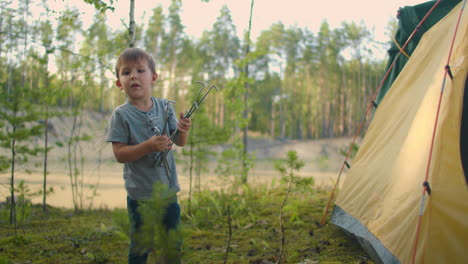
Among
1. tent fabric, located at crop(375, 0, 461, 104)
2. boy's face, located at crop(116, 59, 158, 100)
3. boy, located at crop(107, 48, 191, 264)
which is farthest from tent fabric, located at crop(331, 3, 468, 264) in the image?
boy's face, located at crop(116, 59, 158, 100)

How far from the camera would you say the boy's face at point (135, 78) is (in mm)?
2131

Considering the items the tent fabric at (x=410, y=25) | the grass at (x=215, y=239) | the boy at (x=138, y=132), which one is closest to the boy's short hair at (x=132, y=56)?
the boy at (x=138, y=132)

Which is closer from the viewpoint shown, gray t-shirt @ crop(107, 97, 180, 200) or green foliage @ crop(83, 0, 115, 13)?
gray t-shirt @ crop(107, 97, 180, 200)

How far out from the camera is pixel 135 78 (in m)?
2.12

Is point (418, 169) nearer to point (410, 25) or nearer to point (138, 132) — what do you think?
point (138, 132)

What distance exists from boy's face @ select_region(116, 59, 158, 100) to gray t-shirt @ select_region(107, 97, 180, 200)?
0.11 metres

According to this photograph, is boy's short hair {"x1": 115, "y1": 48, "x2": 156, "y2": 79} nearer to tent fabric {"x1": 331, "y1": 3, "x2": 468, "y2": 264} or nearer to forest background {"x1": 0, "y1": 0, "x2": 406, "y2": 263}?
forest background {"x1": 0, "y1": 0, "x2": 406, "y2": 263}

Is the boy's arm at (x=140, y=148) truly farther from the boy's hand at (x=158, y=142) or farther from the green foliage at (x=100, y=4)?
the green foliage at (x=100, y=4)

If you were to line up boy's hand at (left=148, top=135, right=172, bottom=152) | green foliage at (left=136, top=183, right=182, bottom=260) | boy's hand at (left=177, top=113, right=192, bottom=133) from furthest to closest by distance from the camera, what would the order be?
1. boy's hand at (left=177, top=113, right=192, bottom=133)
2. boy's hand at (left=148, top=135, right=172, bottom=152)
3. green foliage at (left=136, top=183, right=182, bottom=260)

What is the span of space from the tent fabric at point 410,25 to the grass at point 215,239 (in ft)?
5.55

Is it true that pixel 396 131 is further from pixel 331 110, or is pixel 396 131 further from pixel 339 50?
pixel 331 110

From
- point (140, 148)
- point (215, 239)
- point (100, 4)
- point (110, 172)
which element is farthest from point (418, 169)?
point (110, 172)

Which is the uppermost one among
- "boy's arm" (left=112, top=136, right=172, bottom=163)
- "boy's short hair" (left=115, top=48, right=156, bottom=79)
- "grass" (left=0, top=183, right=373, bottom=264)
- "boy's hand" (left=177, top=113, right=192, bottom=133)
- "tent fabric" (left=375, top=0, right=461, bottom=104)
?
"tent fabric" (left=375, top=0, right=461, bottom=104)

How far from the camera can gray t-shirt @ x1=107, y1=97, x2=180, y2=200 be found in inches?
83.7
